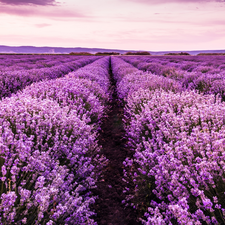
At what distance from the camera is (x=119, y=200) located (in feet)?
10.3

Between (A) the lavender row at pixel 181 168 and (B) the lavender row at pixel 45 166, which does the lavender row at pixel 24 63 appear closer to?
(B) the lavender row at pixel 45 166

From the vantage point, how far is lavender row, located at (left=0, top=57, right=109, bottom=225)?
58.2 inches

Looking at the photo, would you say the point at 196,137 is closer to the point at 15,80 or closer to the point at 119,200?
the point at 119,200

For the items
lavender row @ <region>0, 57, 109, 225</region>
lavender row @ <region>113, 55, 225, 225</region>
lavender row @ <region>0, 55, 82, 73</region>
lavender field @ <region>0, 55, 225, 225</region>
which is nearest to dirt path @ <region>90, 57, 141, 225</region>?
lavender field @ <region>0, 55, 225, 225</region>

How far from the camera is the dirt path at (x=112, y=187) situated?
109 inches

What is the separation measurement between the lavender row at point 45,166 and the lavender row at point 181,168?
57 centimetres

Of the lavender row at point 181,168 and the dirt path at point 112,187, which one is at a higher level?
the lavender row at point 181,168

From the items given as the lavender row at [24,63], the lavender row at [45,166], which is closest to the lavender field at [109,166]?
the lavender row at [45,166]

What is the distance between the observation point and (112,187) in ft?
11.3

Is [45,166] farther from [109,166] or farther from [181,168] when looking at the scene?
[109,166]

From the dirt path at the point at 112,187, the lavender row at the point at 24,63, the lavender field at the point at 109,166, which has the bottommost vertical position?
the dirt path at the point at 112,187

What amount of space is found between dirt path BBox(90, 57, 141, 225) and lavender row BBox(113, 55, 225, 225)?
0.18 metres

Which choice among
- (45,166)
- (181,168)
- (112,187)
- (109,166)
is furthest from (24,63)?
(181,168)

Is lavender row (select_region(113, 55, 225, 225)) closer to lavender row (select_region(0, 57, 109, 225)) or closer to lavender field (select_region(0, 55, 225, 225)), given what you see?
lavender field (select_region(0, 55, 225, 225))
